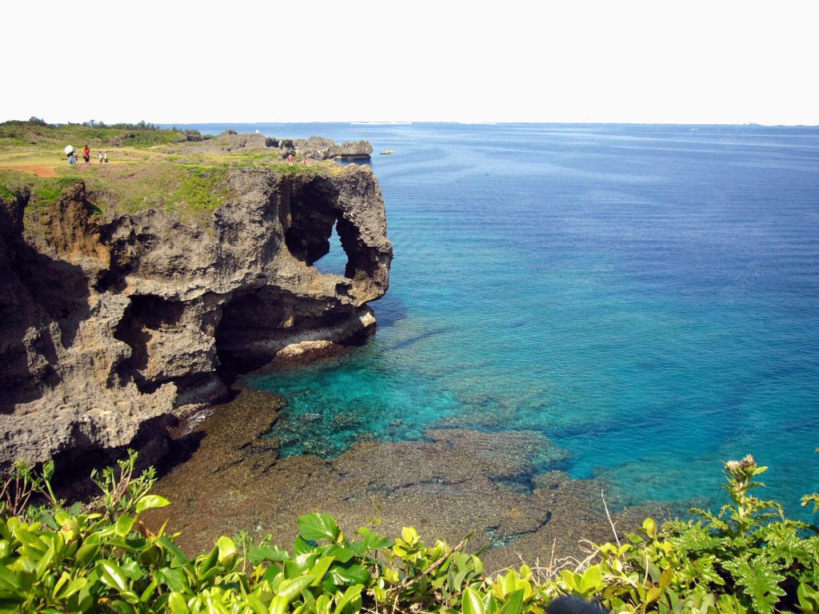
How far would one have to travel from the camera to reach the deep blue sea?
2884 cm

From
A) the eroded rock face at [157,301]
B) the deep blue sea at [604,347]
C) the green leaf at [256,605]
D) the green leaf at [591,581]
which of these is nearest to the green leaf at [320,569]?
the green leaf at [256,605]

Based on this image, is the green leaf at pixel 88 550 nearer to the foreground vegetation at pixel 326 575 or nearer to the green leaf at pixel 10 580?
the foreground vegetation at pixel 326 575

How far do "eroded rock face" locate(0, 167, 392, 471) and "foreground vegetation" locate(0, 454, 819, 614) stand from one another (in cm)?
1842

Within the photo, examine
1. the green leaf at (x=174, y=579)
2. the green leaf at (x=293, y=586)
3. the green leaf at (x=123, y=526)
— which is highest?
the green leaf at (x=123, y=526)

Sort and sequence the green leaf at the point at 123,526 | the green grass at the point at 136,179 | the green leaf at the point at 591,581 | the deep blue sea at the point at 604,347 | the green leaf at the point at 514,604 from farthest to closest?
1. the deep blue sea at the point at 604,347
2. the green grass at the point at 136,179
3. the green leaf at the point at 591,581
4. the green leaf at the point at 123,526
5. the green leaf at the point at 514,604

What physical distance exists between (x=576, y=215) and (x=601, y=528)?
65891mm

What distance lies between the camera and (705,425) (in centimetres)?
3059

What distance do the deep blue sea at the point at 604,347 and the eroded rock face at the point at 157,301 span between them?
4210 mm

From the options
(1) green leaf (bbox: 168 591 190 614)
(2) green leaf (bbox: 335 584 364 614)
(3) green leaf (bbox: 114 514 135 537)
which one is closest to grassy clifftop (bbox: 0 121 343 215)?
(3) green leaf (bbox: 114 514 135 537)

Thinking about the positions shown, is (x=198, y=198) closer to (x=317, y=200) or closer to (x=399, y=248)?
(x=317, y=200)

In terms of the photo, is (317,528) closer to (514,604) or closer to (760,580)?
(514,604)

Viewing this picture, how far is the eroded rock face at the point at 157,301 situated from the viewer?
23141 mm

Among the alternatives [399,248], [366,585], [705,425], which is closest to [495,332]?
[705,425]

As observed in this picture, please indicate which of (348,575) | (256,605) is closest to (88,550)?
(256,605)
